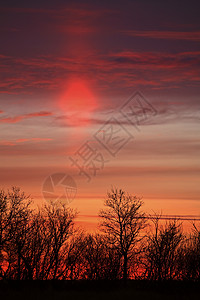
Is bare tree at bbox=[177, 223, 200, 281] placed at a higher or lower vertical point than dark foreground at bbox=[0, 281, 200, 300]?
higher

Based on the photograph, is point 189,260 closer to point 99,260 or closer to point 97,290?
point 99,260

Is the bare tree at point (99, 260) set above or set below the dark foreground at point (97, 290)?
above

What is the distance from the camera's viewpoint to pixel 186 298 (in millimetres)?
39625

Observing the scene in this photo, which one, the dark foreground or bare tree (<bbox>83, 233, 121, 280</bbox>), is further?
bare tree (<bbox>83, 233, 121, 280</bbox>)

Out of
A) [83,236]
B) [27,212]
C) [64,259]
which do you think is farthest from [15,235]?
[83,236]

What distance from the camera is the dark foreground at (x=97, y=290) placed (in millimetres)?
36500

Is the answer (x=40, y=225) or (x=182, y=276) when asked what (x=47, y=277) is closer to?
(x=40, y=225)

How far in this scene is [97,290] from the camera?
5034 cm

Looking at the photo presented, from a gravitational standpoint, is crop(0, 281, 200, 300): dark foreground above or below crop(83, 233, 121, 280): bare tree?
below

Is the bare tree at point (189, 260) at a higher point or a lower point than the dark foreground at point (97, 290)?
higher

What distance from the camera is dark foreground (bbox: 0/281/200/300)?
36.5m

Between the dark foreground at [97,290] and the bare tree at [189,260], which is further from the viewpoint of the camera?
the bare tree at [189,260]

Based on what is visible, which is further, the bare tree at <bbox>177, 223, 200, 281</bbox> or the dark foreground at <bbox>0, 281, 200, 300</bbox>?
the bare tree at <bbox>177, 223, 200, 281</bbox>

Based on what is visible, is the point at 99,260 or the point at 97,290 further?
the point at 99,260
